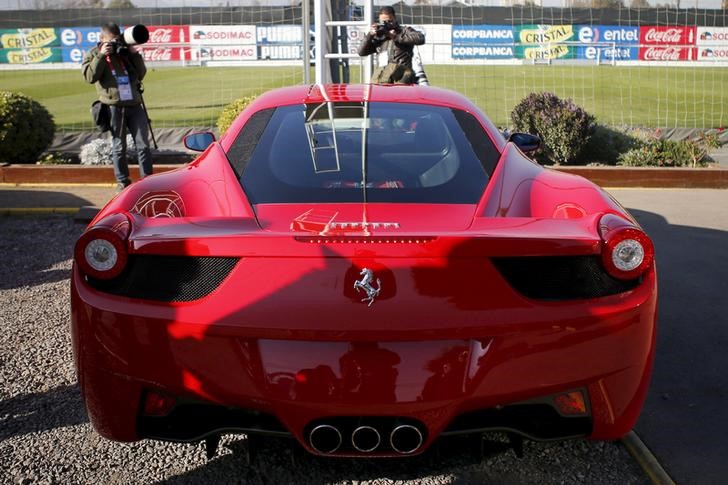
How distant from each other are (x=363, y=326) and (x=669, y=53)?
907 inches

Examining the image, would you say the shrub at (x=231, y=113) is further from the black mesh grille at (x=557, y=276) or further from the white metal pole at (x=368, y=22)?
the black mesh grille at (x=557, y=276)

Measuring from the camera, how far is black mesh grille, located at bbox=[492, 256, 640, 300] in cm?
236

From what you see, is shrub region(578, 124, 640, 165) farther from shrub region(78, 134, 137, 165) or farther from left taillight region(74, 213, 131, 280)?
left taillight region(74, 213, 131, 280)

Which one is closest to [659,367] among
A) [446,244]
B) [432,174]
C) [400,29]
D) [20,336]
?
[432,174]

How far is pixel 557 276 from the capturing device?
2387 millimetres

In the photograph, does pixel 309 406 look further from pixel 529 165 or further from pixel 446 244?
pixel 529 165

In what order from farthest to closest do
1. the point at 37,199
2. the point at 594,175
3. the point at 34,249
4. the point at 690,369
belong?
the point at 594,175, the point at 37,199, the point at 34,249, the point at 690,369

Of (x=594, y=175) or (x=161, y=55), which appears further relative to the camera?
(x=161, y=55)

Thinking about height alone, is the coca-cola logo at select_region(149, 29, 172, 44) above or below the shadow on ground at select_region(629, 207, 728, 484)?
above

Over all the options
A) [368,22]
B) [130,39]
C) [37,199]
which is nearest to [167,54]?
[368,22]

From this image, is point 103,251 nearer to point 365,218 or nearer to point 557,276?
point 365,218

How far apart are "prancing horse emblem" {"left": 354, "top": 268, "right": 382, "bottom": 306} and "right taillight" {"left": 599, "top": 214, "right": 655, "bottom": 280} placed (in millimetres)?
737

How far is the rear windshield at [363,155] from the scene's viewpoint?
295 centimetres

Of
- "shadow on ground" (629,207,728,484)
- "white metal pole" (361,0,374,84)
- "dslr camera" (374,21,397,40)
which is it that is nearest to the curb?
"dslr camera" (374,21,397,40)
